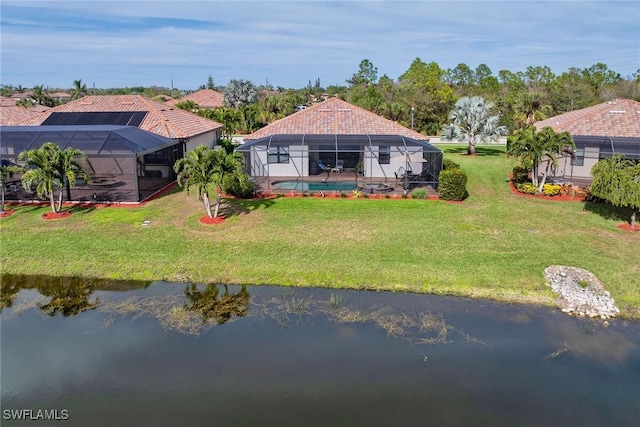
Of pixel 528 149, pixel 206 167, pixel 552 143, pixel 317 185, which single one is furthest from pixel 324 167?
pixel 552 143

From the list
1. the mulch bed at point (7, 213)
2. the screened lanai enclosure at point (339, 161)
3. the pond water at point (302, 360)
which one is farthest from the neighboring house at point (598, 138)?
the mulch bed at point (7, 213)

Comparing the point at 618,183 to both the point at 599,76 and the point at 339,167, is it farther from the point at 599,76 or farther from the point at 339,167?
the point at 599,76

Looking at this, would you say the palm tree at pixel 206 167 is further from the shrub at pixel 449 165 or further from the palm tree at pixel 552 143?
the palm tree at pixel 552 143

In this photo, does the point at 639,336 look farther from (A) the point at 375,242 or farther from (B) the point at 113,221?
(B) the point at 113,221

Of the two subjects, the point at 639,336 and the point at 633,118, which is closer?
the point at 639,336

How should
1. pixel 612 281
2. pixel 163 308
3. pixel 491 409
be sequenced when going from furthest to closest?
pixel 612 281, pixel 163 308, pixel 491 409

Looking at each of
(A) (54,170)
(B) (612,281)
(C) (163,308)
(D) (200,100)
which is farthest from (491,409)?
(D) (200,100)
